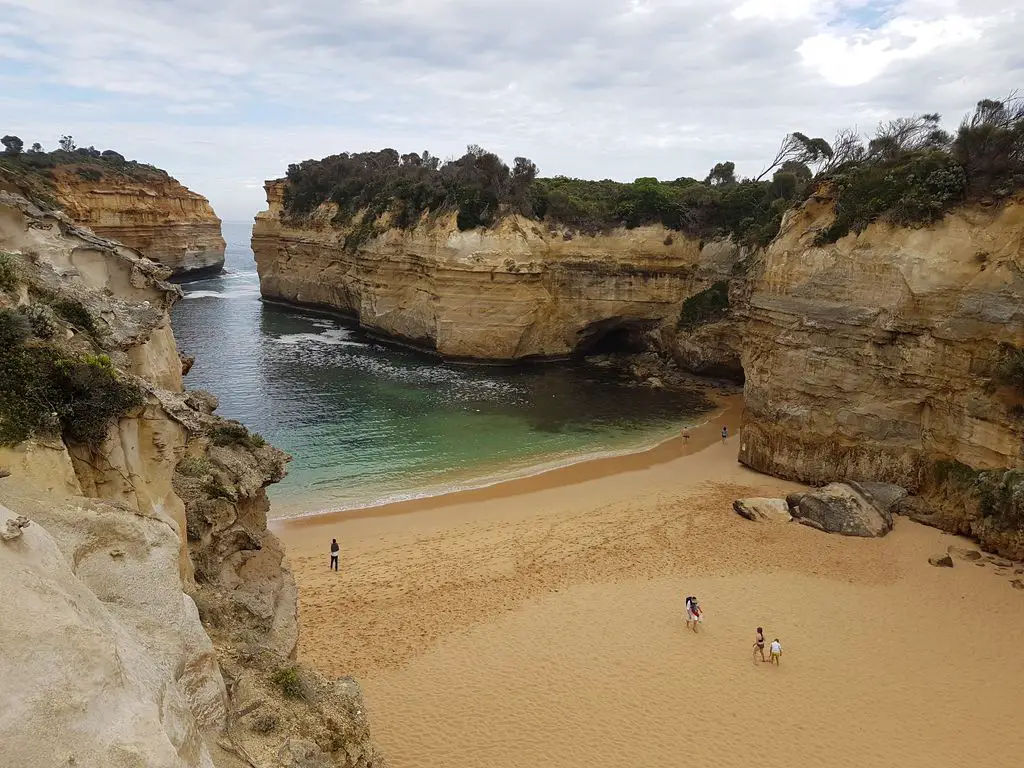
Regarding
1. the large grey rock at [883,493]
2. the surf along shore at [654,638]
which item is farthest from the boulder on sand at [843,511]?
the surf along shore at [654,638]

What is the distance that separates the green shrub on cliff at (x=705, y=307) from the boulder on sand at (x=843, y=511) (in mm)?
16112

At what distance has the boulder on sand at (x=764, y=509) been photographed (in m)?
17.7

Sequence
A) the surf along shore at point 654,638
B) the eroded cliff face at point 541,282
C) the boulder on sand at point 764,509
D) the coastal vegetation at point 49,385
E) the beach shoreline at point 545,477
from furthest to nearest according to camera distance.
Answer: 1. the eroded cliff face at point 541,282
2. the beach shoreline at point 545,477
3. the boulder on sand at point 764,509
4. the surf along shore at point 654,638
5. the coastal vegetation at point 49,385

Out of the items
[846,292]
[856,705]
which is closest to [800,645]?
[856,705]

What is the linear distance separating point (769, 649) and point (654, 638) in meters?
2.04

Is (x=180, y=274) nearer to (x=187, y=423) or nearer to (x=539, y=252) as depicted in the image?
(x=539, y=252)

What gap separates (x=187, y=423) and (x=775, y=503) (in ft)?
51.4

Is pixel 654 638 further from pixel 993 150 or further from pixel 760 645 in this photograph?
pixel 993 150

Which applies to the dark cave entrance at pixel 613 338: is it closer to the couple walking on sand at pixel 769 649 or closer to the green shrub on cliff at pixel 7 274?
the couple walking on sand at pixel 769 649

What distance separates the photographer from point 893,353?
17344mm

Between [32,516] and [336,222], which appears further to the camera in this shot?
[336,222]

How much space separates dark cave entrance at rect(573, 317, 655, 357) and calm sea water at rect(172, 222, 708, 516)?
2.52 meters

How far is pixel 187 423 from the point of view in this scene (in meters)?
6.74

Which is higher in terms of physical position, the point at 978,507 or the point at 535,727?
the point at 978,507
